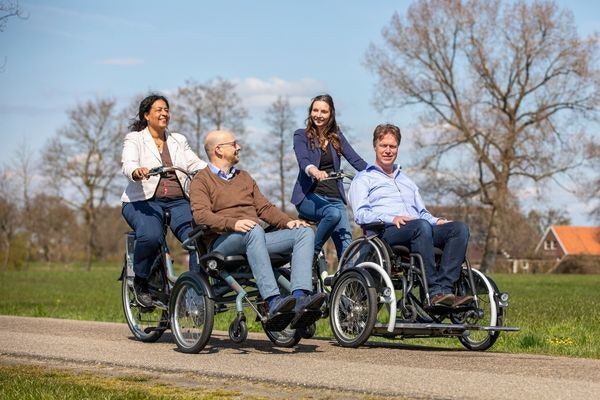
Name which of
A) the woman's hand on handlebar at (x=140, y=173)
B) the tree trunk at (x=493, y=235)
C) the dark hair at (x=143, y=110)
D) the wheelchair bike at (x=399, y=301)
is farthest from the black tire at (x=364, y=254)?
the tree trunk at (x=493, y=235)

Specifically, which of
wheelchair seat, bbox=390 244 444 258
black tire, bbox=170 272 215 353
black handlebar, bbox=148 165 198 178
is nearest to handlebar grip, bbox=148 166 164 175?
black handlebar, bbox=148 165 198 178

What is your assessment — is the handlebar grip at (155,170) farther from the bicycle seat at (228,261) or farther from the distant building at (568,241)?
the distant building at (568,241)

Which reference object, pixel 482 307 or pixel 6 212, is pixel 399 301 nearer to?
pixel 482 307

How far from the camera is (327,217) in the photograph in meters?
9.21

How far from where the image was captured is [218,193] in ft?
26.6

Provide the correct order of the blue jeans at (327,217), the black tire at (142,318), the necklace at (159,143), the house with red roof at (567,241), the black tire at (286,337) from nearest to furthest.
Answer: the black tire at (286,337) < the black tire at (142,318) < the blue jeans at (327,217) < the necklace at (159,143) < the house with red roof at (567,241)

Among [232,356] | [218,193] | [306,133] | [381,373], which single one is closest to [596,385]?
[381,373]

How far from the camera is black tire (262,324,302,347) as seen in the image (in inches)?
330

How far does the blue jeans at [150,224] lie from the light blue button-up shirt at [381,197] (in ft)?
4.94

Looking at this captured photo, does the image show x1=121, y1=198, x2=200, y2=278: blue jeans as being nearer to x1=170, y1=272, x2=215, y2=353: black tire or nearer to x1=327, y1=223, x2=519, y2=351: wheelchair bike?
x1=170, y1=272, x2=215, y2=353: black tire

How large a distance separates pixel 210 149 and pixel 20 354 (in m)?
2.03

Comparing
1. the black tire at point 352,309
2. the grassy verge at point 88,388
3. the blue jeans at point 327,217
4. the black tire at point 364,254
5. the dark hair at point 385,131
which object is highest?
the dark hair at point 385,131

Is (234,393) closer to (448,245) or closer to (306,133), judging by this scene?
(448,245)

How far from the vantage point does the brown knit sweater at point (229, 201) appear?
8.00 meters
